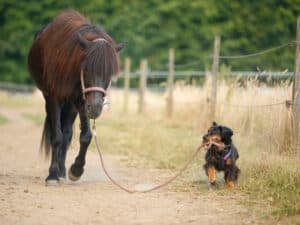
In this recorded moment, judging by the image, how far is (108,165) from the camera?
10773mm

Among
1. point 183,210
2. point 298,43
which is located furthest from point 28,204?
point 298,43

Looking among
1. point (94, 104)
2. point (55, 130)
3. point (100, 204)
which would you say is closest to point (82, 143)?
point (55, 130)

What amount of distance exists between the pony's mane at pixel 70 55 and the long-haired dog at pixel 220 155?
1433 mm

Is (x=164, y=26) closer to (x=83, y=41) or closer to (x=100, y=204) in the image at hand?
(x=83, y=41)

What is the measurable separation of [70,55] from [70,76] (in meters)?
0.26

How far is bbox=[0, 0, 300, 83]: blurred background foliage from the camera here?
31.3 metres

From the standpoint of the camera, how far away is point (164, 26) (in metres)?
32.7

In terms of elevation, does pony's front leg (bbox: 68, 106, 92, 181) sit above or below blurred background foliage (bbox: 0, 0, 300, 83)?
below

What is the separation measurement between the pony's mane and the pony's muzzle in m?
0.24

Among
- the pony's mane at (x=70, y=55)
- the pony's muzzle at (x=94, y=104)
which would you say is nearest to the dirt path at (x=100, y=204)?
the pony's muzzle at (x=94, y=104)

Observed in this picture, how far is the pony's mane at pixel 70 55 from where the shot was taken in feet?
26.6

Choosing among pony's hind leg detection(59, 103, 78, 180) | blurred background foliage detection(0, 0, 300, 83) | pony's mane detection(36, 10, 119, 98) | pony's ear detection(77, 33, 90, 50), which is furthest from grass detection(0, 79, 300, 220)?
blurred background foliage detection(0, 0, 300, 83)

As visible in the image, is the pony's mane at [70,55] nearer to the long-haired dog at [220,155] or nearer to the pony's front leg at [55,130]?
the pony's front leg at [55,130]

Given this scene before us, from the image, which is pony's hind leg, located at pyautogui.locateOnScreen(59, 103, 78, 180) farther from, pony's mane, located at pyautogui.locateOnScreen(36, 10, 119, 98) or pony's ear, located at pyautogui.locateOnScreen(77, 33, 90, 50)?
pony's ear, located at pyautogui.locateOnScreen(77, 33, 90, 50)
